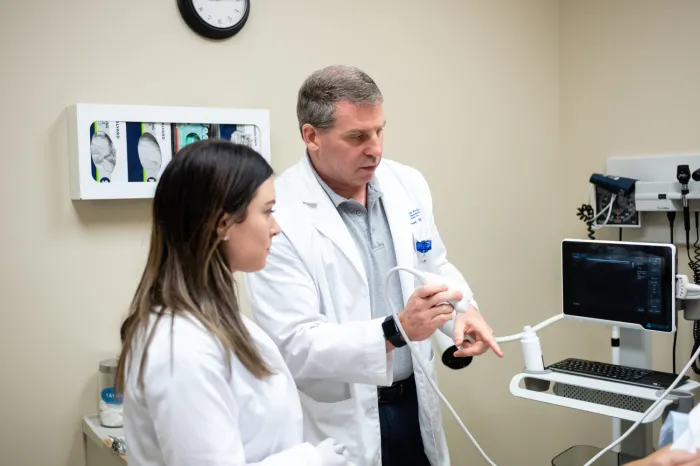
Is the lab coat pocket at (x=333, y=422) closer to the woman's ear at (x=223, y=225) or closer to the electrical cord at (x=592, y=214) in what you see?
the woman's ear at (x=223, y=225)

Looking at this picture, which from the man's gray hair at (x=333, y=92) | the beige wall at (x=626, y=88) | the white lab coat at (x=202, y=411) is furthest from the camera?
the beige wall at (x=626, y=88)

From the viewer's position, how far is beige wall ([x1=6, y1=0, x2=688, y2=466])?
1833mm

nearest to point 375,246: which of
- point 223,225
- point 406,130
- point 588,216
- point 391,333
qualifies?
point 391,333

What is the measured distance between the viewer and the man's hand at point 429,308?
142 centimetres

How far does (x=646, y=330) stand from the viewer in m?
2.05

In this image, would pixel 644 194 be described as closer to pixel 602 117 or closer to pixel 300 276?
pixel 602 117

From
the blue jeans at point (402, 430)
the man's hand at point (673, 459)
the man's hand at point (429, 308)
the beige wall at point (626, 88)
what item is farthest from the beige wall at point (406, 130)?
the man's hand at point (673, 459)

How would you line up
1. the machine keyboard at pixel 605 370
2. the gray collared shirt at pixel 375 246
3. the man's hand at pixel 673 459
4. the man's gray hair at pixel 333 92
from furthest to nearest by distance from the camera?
the machine keyboard at pixel 605 370
the gray collared shirt at pixel 375 246
the man's gray hair at pixel 333 92
the man's hand at pixel 673 459

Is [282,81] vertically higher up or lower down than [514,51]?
lower down

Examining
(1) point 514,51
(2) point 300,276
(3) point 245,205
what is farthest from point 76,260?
(1) point 514,51

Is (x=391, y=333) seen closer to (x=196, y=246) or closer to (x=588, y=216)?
(x=196, y=246)

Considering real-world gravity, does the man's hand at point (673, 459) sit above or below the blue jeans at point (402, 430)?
above

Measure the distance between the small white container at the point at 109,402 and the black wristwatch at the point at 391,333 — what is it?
0.74 metres

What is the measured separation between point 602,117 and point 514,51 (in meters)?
0.42
